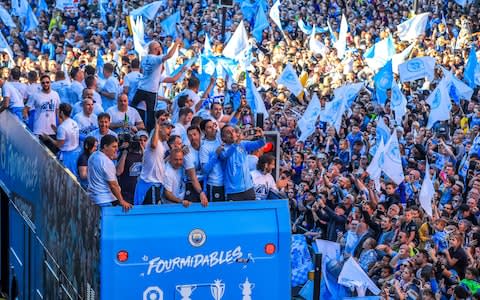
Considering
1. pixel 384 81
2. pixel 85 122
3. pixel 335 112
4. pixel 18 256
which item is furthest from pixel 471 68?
pixel 18 256

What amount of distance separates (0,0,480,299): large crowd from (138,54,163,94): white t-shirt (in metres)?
0.02

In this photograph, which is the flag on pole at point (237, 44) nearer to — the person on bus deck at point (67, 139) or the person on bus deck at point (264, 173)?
the person on bus deck at point (67, 139)

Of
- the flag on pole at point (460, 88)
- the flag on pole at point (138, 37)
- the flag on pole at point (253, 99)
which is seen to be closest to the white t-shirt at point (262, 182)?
the flag on pole at point (253, 99)

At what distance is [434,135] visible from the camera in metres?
21.9

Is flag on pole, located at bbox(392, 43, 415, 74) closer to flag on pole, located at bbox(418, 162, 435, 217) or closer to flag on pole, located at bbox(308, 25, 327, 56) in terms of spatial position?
flag on pole, located at bbox(308, 25, 327, 56)

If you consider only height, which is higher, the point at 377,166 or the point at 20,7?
the point at 20,7

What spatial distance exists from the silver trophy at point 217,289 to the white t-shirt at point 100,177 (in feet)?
4.50

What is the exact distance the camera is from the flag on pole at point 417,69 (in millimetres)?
24109

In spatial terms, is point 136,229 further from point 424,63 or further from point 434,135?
point 424,63

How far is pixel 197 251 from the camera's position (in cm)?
1090

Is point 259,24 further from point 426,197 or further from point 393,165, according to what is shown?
point 426,197

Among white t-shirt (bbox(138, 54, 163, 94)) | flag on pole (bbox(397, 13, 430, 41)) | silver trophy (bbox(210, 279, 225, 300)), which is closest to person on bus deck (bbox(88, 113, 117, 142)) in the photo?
white t-shirt (bbox(138, 54, 163, 94))

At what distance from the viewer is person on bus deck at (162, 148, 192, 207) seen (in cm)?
1208

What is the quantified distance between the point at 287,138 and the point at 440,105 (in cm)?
310
